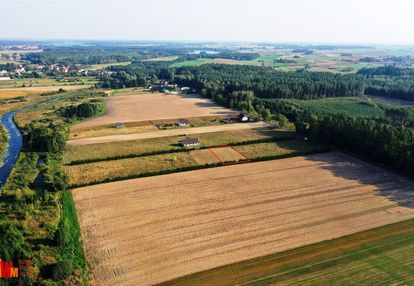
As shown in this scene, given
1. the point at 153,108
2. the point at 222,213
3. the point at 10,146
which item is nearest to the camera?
the point at 222,213

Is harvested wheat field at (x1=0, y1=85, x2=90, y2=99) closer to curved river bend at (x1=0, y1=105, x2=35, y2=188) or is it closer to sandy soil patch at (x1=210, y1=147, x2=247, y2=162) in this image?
curved river bend at (x1=0, y1=105, x2=35, y2=188)

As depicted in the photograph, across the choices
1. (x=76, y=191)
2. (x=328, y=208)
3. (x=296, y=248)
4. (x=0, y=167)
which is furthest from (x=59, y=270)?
(x=0, y=167)

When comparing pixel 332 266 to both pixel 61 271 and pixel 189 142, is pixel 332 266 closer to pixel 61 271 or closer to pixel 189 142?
pixel 61 271

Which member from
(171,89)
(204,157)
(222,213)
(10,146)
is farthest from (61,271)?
(171,89)

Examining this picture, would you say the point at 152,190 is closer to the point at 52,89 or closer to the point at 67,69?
the point at 52,89

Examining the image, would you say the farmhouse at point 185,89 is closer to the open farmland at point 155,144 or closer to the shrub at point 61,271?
the open farmland at point 155,144
